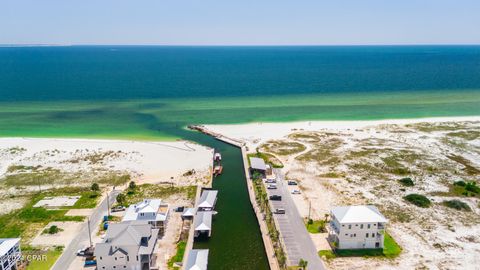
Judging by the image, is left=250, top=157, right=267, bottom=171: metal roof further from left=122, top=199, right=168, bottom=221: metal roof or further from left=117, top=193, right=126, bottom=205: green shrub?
left=117, top=193, right=126, bottom=205: green shrub

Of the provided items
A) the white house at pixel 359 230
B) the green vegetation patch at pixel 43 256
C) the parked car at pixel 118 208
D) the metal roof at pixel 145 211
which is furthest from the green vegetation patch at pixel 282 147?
the green vegetation patch at pixel 43 256

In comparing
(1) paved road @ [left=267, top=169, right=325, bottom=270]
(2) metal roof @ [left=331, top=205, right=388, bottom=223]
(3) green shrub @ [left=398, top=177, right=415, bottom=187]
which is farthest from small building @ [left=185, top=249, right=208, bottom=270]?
(3) green shrub @ [left=398, top=177, right=415, bottom=187]

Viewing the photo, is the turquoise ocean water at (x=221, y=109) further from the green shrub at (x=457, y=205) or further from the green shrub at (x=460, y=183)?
the green shrub at (x=460, y=183)

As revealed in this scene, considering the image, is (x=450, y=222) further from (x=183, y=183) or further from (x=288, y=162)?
(x=183, y=183)

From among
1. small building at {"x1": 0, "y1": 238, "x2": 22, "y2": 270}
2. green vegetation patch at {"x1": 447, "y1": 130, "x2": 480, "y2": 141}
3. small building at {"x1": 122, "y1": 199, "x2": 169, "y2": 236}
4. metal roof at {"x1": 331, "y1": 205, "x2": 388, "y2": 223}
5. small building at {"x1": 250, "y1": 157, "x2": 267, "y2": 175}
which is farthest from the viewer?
green vegetation patch at {"x1": 447, "y1": 130, "x2": 480, "y2": 141}

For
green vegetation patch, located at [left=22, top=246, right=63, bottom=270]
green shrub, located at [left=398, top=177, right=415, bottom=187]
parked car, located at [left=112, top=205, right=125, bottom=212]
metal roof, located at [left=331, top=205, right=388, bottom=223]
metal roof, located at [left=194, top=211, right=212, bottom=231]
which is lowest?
green vegetation patch, located at [left=22, top=246, right=63, bottom=270]

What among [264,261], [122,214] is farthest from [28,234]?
[264,261]

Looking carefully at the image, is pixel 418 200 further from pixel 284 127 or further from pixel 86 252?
pixel 284 127

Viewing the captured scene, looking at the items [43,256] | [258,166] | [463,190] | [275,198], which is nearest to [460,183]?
[463,190]
